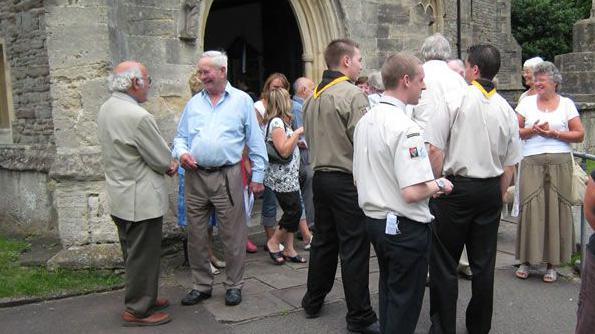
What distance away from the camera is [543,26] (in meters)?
29.8

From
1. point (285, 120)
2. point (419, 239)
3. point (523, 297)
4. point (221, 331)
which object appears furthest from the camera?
point (285, 120)

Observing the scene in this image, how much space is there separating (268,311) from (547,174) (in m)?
2.76

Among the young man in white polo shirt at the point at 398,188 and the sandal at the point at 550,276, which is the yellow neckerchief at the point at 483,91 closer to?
the young man in white polo shirt at the point at 398,188

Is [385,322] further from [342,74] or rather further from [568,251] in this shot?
[568,251]

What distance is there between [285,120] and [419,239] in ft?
8.63

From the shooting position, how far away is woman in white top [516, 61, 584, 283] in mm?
5191

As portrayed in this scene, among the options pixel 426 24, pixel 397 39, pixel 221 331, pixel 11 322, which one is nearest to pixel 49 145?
pixel 11 322

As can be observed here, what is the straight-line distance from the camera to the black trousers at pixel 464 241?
381cm

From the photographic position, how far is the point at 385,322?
344 centimetres

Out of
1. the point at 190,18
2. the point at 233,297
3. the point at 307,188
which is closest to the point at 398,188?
the point at 233,297

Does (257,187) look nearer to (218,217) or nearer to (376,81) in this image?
(218,217)

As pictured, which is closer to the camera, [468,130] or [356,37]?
[468,130]

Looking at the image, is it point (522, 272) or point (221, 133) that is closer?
point (221, 133)

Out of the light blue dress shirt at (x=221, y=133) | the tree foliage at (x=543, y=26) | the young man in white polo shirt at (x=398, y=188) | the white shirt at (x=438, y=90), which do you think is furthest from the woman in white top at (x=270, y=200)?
the tree foliage at (x=543, y=26)
